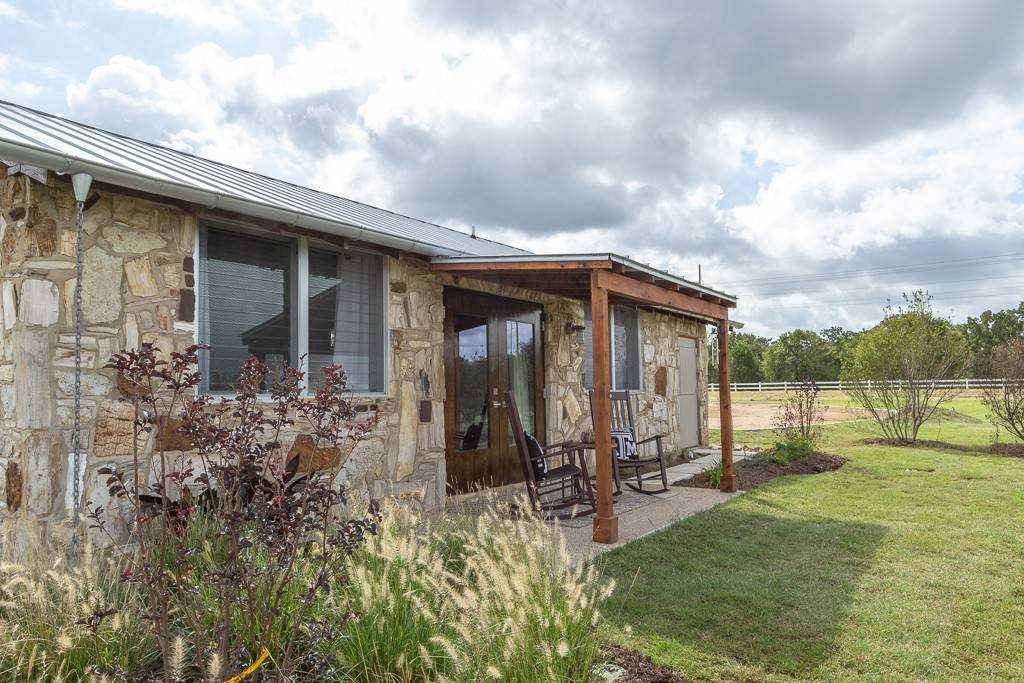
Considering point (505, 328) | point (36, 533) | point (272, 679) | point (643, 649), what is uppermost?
point (505, 328)

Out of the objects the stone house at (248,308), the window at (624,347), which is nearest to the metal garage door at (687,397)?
the window at (624,347)

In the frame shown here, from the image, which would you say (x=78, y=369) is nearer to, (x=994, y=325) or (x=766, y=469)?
(x=766, y=469)

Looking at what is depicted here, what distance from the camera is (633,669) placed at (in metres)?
2.90

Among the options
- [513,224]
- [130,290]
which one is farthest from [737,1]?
[513,224]

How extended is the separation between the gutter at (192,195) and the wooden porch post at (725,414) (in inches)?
161

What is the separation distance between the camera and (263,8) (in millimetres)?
6082

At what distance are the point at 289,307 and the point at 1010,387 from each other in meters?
12.6

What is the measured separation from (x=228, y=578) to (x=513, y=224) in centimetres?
1283

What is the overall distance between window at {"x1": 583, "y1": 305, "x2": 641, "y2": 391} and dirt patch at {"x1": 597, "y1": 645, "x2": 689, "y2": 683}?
21.5 ft

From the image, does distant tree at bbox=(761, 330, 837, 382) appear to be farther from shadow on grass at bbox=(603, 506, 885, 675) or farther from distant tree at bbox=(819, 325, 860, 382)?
shadow on grass at bbox=(603, 506, 885, 675)

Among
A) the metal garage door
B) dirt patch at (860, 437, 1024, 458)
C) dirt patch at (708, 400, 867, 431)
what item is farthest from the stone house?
dirt patch at (708, 400, 867, 431)

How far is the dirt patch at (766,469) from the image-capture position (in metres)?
8.17

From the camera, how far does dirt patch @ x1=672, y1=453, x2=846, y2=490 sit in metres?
8.17

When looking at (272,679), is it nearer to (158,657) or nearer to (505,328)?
(158,657)
